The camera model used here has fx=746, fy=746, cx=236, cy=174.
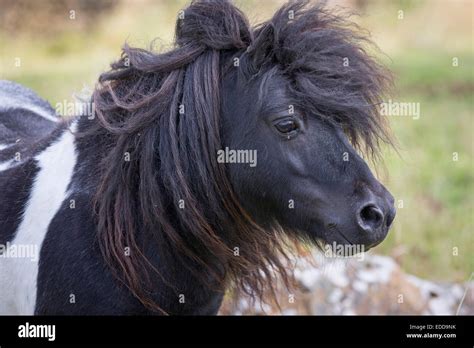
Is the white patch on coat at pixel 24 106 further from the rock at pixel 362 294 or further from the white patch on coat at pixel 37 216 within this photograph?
the rock at pixel 362 294

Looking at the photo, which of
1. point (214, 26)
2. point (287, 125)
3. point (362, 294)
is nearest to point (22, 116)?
point (214, 26)

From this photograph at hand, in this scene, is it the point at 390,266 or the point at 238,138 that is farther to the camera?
the point at 390,266

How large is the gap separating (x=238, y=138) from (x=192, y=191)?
0.33m

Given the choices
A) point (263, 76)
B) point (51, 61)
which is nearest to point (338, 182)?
point (263, 76)

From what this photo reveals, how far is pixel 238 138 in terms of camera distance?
3508 mm

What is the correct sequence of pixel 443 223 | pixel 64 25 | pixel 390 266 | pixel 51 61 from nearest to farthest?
pixel 390 266, pixel 443 223, pixel 51 61, pixel 64 25

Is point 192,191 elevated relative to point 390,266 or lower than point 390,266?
elevated

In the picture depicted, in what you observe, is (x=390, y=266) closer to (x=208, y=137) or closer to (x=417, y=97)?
(x=208, y=137)

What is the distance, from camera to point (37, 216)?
3736 mm

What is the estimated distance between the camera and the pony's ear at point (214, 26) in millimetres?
3602

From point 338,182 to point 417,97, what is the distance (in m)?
10.3

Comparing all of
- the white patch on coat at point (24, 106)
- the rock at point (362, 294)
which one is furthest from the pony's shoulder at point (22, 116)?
the rock at point (362, 294)
